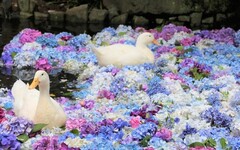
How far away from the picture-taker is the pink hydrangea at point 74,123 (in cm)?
541

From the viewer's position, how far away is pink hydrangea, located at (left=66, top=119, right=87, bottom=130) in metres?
5.41

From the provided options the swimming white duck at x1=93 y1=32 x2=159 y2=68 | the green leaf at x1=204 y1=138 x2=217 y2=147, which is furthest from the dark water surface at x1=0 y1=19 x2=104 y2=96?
the green leaf at x1=204 y1=138 x2=217 y2=147

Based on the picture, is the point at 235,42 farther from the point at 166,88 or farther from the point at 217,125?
the point at 217,125

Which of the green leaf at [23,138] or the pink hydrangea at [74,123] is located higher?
the pink hydrangea at [74,123]

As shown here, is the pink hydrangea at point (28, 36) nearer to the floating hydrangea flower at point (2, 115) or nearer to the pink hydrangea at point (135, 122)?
the floating hydrangea flower at point (2, 115)

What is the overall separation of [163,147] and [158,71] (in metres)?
2.94

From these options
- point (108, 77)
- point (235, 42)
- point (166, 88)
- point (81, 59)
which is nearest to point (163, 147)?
point (166, 88)

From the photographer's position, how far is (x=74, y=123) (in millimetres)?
5453

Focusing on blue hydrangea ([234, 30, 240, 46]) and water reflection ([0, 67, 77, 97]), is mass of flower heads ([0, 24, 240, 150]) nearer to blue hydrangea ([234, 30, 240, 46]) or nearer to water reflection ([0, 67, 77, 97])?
blue hydrangea ([234, 30, 240, 46])

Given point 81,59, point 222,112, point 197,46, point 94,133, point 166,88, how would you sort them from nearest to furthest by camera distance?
point 94,133 → point 222,112 → point 166,88 → point 81,59 → point 197,46

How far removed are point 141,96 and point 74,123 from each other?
1.31m

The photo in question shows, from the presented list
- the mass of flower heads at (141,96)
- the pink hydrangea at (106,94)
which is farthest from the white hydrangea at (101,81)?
the pink hydrangea at (106,94)

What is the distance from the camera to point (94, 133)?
526 centimetres

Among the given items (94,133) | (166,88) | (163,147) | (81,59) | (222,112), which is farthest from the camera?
(81,59)
